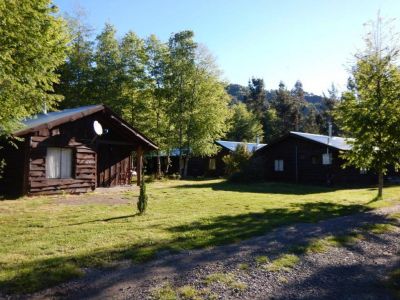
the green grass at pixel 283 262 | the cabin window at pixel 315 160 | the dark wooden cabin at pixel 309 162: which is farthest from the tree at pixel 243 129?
the green grass at pixel 283 262

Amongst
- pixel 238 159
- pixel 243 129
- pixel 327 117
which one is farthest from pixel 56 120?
pixel 327 117

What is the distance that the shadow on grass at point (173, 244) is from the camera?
5.90 m

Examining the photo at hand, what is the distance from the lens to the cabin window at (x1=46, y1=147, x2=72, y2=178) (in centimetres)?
1750

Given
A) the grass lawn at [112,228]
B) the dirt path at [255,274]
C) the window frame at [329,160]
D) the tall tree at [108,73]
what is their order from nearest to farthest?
the dirt path at [255,274]
the grass lawn at [112,228]
the window frame at [329,160]
the tall tree at [108,73]

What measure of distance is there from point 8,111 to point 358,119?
1363cm

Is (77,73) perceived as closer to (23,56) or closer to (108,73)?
(108,73)

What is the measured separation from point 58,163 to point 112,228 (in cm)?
944

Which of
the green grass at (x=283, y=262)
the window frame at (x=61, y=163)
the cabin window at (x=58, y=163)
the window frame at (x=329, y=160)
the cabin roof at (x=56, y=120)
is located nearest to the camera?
the green grass at (x=283, y=262)

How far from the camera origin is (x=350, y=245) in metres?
9.09

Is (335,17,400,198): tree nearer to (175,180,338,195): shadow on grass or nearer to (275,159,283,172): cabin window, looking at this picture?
(175,180,338,195): shadow on grass

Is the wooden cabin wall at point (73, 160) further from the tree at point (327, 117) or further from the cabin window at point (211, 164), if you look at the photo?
the tree at point (327, 117)

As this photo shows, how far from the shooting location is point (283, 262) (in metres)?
7.32

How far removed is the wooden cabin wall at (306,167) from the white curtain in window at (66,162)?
1845 cm

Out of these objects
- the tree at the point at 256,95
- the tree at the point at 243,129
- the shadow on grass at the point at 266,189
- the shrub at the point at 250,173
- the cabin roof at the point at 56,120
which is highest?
the tree at the point at 256,95
